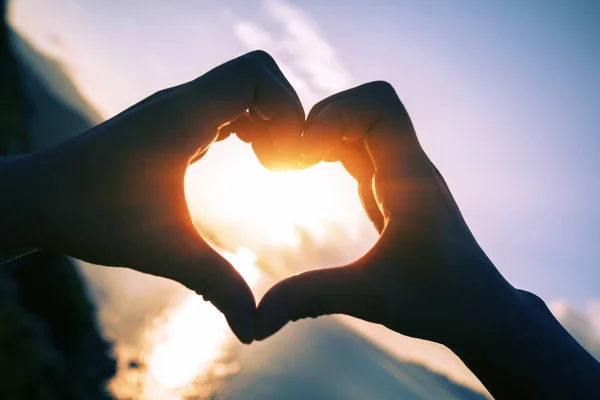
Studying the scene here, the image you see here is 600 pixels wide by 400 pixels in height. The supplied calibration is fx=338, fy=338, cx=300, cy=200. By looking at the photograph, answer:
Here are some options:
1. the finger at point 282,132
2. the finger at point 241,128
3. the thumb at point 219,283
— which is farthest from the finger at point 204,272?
the finger at point 241,128

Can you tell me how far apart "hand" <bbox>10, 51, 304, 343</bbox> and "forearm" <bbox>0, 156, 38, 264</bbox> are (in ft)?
0.03

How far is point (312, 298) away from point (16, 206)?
1.69 metres

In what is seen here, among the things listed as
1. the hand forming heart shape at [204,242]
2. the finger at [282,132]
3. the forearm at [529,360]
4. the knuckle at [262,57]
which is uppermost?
the knuckle at [262,57]

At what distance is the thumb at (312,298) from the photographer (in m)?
1.85

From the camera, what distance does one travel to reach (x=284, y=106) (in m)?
2.45

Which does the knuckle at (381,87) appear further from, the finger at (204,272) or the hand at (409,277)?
the finger at (204,272)

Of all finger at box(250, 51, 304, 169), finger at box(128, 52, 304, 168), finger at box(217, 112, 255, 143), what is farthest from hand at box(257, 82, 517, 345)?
finger at box(217, 112, 255, 143)

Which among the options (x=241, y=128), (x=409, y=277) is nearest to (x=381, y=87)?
(x=241, y=128)

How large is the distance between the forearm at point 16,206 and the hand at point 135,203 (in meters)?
0.01

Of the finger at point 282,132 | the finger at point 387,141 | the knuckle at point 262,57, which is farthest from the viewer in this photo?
the finger at point 282,132

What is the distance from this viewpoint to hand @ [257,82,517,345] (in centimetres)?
195

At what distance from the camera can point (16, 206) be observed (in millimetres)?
1827

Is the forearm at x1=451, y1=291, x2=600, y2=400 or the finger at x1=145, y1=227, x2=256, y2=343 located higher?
the finger at x1=145, y1=227, x2=256, y2=343

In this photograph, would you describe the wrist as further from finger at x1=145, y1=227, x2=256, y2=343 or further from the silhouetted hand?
the silhouetted hand
